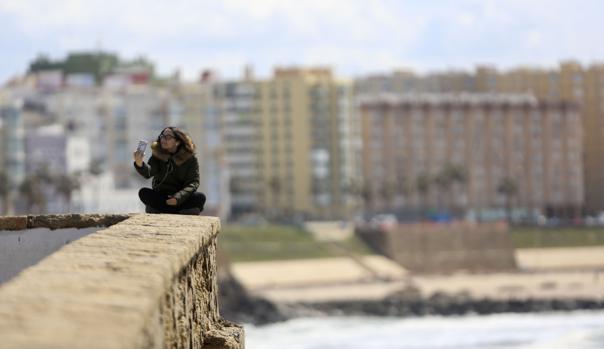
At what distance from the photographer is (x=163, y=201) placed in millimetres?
11500

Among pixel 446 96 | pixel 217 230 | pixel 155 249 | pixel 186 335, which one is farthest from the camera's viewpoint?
pixel 446 96

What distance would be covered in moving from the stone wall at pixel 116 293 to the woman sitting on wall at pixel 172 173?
2049mm

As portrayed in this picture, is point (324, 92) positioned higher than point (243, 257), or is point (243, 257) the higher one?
point (324, 92)

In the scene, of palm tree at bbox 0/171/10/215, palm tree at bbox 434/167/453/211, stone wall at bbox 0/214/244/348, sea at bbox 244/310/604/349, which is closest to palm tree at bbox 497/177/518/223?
palm tree at bbox 434/167/453/211

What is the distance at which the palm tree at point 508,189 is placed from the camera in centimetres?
16738

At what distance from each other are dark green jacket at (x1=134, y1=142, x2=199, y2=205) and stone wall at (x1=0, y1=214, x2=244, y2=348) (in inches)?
83.9

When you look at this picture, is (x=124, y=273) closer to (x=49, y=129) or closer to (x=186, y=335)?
(x=186, y=335)

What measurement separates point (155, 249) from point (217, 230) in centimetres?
318

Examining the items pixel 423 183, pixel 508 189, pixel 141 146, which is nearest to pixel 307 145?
pixel 423 183

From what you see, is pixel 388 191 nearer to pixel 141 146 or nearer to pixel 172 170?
pixel 141 146

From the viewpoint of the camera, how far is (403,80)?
7825 inches

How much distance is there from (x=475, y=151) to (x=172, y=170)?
164314 mm

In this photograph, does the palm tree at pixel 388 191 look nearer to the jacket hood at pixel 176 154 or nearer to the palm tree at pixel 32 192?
the palm tree at pixel 32 192

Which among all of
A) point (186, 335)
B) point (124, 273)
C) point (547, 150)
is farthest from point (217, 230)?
point (547, 150)
